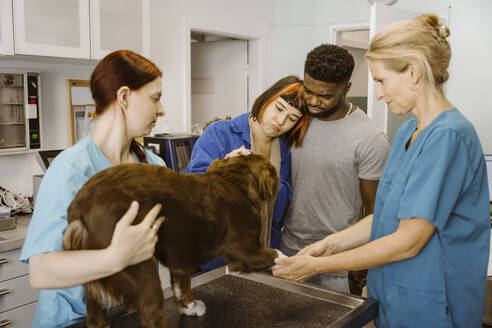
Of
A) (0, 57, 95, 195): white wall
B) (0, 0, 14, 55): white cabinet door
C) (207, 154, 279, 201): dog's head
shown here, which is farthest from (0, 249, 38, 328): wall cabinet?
(207, 154, 279, 201): dog's head

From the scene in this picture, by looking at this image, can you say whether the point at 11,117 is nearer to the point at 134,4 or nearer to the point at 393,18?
the point at 134,4

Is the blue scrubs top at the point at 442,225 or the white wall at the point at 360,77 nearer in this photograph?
the blue scrubs top at the point at 442,225

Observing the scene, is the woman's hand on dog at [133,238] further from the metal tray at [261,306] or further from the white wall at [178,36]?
the white wall at [178,36]

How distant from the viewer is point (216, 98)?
4.99m

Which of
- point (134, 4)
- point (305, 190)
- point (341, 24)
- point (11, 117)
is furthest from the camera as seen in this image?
point (341, 24)

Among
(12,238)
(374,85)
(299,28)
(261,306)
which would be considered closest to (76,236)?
(261,306)

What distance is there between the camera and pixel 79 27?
8.82 ft

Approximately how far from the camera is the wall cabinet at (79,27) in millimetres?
2432

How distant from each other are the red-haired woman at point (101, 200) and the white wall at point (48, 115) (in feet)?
6.45

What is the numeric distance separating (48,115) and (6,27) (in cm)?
79

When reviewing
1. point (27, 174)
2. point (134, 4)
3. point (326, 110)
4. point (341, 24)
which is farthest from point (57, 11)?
point (341, 24)

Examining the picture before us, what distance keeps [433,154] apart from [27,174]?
8.65 feet

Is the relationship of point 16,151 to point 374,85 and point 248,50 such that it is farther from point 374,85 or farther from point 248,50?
point 248,50

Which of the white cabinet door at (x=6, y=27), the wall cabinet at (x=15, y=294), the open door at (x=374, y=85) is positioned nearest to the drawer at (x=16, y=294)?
the wall cabinet at (x=15, y=294)
